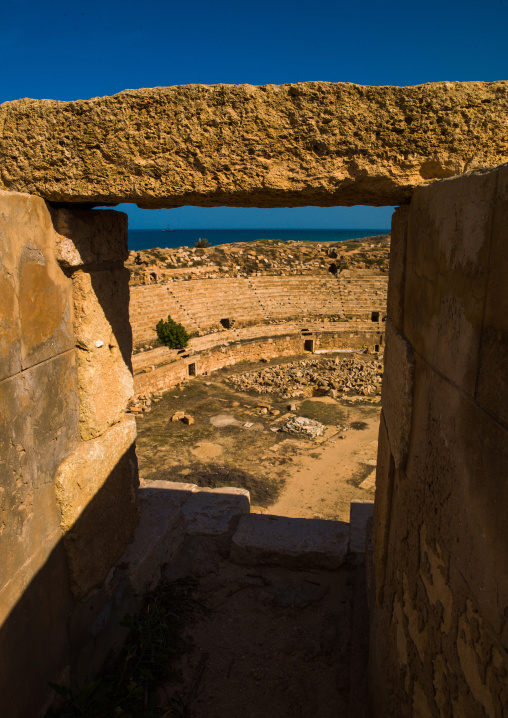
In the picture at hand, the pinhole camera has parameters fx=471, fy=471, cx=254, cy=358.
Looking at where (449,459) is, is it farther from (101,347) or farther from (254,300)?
(254,300)

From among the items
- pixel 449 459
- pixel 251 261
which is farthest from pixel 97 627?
pixel 251 261

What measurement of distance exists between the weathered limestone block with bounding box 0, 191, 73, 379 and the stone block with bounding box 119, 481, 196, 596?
5.72ft

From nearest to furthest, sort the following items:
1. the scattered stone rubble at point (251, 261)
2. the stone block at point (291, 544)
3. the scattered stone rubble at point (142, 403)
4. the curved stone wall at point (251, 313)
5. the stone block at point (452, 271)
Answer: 1. the stone block at point (452, 271)
2. the stone block at point (291, 544)
3. the scattered stone rubble at point (142, 403)
4. the curved stone wall at point (251, 313)
5. the scattered stone rubble at point (251, 261)

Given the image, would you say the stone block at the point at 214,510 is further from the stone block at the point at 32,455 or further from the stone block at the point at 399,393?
the stone block at the point at 399,393

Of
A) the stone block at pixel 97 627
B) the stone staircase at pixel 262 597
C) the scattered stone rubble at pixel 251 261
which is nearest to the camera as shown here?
the stone block at pixel 97 627

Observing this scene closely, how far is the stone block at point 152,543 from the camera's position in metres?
3.54

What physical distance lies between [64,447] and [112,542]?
3.08 feet

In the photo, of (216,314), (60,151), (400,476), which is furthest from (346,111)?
(216,314)

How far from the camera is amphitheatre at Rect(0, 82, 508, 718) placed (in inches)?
57.7

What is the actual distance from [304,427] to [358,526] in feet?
22.9

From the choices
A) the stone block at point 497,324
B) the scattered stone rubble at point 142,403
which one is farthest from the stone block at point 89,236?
the scattered stone rubble at point 142,403

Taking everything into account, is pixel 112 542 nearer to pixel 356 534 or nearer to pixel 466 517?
pixel 356 534

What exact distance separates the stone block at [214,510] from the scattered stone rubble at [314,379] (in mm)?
8770

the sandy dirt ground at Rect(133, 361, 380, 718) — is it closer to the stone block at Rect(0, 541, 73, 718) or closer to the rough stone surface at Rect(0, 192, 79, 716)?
the stone block at Rect(0, 541, 73, 718)
